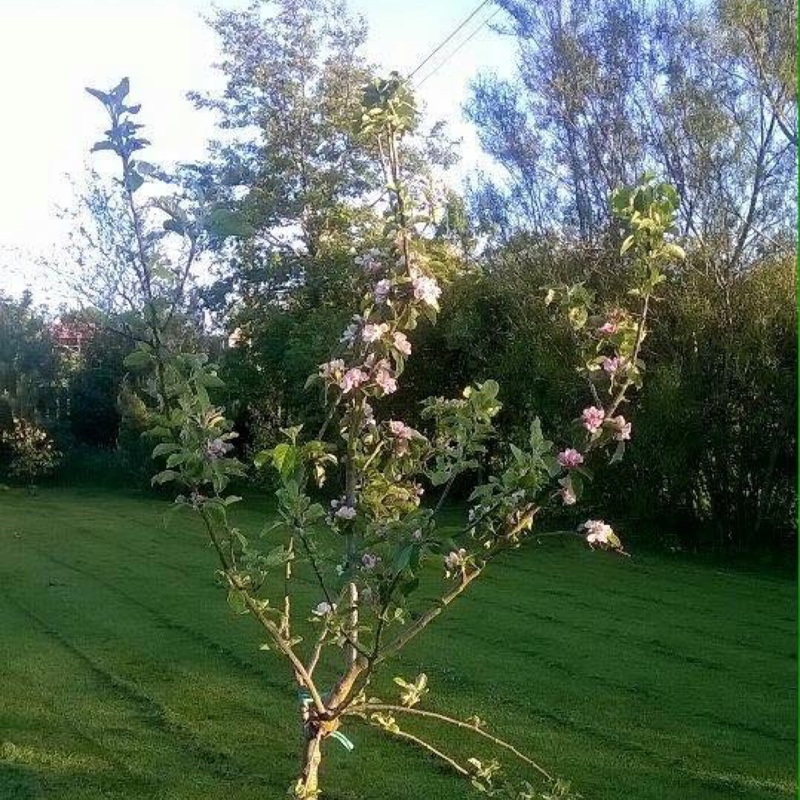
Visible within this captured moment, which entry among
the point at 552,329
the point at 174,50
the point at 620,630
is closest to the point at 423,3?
the point at 174,50

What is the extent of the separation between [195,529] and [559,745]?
698 centimetres

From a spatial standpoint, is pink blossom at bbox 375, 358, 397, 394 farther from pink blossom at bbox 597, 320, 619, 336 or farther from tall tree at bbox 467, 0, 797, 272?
tall tree at bbox 467, 0, 797, 272

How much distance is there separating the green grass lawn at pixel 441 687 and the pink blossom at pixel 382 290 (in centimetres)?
171

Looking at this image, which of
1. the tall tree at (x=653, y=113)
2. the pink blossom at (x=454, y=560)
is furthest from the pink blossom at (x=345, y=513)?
the tall tree at (x=653, y=113)

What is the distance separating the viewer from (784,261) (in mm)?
9031

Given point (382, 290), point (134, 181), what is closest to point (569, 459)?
point (382, 290)

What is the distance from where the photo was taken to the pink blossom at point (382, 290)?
2557 mm

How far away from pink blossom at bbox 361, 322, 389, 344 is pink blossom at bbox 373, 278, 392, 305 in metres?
0.07

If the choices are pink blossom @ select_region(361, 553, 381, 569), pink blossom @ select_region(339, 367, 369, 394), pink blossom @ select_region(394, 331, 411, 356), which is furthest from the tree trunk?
pink blossom @ select_region(394, 331, 411, 356)

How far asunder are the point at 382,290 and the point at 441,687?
2638mm

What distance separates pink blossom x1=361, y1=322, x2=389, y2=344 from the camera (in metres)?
2.52

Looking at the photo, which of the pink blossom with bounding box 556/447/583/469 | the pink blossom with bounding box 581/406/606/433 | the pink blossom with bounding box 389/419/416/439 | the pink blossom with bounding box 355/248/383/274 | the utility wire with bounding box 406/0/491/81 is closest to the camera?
the pink blossom with bounding box 556/447/583/469

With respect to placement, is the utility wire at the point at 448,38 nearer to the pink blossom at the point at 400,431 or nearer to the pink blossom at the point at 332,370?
Answer: the pink blossom at the point at 400,431

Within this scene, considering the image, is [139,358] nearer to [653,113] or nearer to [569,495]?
[569,495]
